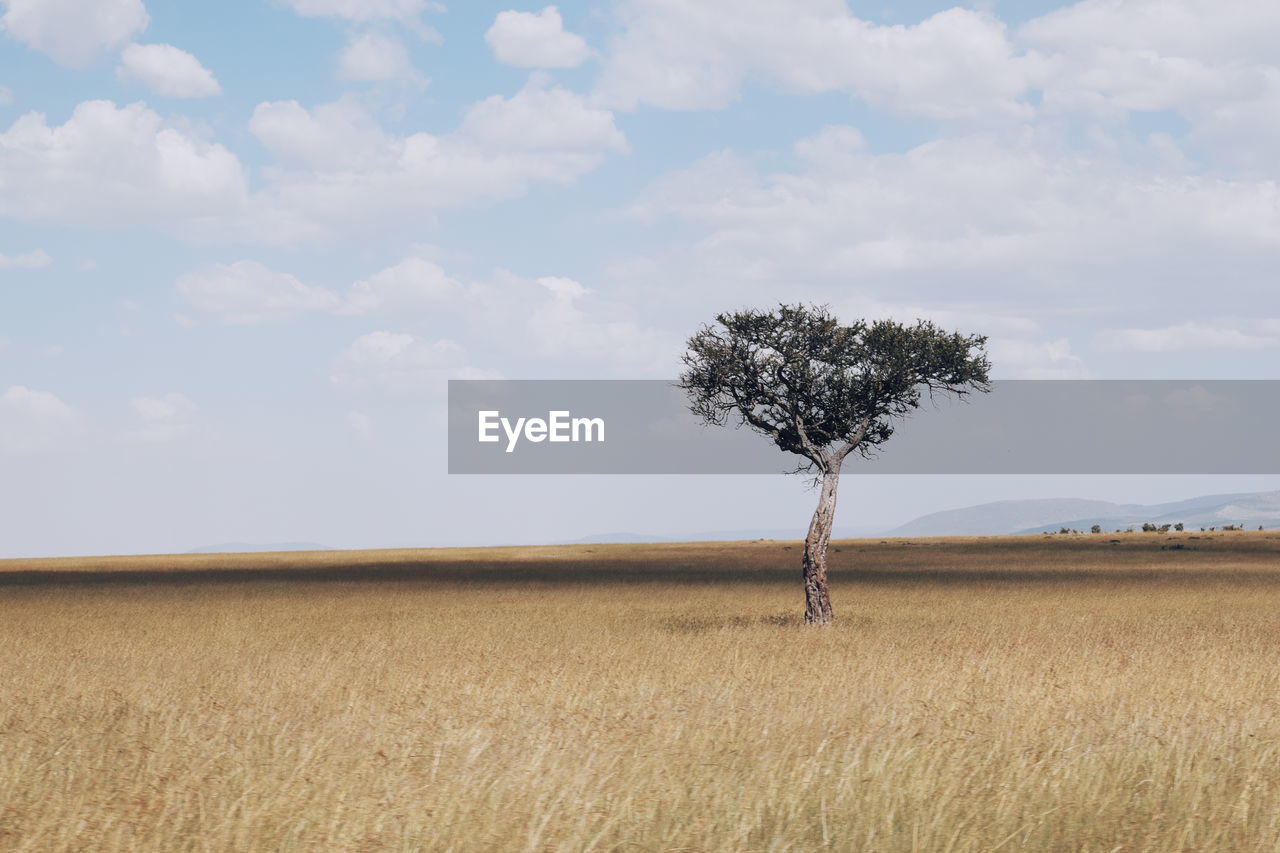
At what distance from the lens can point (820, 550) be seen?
27141 mm

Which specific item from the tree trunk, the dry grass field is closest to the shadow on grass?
the tree trunk

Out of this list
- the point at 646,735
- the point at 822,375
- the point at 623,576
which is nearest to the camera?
the point at 646,735

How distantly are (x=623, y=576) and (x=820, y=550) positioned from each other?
86.9ft

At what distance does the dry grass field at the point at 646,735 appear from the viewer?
7352mm

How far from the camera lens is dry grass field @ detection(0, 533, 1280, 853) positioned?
735 centimetres

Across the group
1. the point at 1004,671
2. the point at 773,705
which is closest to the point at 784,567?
the point at 1004,671

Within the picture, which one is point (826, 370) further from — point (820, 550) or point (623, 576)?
point (623, 576)

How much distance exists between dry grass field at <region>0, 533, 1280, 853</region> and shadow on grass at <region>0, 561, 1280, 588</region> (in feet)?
59.4

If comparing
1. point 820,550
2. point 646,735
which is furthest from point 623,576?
point 646,735

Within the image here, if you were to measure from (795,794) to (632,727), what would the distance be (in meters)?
3.08

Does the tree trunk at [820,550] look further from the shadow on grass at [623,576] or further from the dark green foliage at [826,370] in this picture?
the shadow on grass at [623,576]

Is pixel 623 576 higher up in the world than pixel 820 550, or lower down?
lower down

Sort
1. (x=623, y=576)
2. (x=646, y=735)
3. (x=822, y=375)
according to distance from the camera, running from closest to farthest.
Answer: (x=646, y=735), (x=822, y=375), (x=623, y=576)

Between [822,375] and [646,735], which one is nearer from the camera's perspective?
[646,735]
